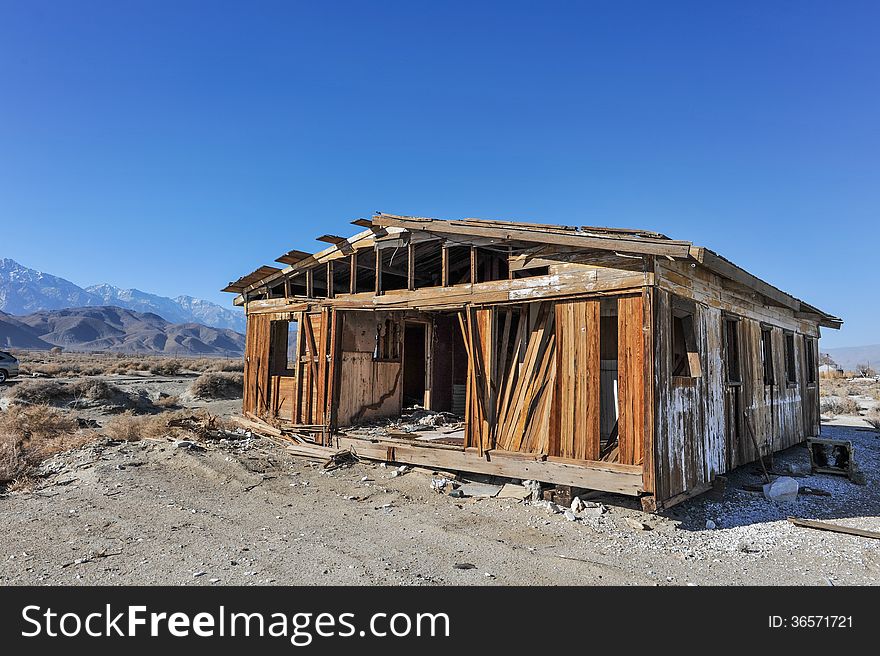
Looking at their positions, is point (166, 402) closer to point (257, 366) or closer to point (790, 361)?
point (257, 366)

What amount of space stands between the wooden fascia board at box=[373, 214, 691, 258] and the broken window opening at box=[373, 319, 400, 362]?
3.42 m

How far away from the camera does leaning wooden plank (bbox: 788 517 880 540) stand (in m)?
6.88

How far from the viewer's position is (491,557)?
19.9ft

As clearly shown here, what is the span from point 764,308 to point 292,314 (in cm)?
1049

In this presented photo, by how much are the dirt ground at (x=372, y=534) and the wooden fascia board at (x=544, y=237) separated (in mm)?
3619

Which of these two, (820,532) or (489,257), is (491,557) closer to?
(820,532)

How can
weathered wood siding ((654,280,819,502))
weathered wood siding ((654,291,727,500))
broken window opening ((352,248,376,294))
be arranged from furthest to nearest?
broken window opening ((352,248,376,294))
weathered wood siding ((654,280,819,502))
weathered wood siding ((654,291,727,500))

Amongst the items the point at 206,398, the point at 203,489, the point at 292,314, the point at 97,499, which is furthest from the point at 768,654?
the point at 206,398

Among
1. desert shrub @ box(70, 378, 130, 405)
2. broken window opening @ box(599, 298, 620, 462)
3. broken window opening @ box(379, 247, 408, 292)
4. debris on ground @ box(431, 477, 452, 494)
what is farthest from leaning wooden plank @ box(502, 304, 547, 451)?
desert shrub @ box(70, 378, 130, 405)

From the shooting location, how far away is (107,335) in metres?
162

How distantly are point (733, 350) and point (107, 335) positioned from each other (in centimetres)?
18359

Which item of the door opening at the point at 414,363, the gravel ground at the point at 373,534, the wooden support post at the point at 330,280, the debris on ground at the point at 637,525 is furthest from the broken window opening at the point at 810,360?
the wooden support post at the point at 330,280

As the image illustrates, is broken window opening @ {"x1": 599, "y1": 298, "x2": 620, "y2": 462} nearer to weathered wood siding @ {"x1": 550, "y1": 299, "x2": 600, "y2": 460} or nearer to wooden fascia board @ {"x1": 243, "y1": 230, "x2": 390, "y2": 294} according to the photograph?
weathered wood siding @ {"x1": 550, "y1": 299, "x2": 600, "y2": 460}

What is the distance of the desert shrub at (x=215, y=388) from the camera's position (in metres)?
24.7
